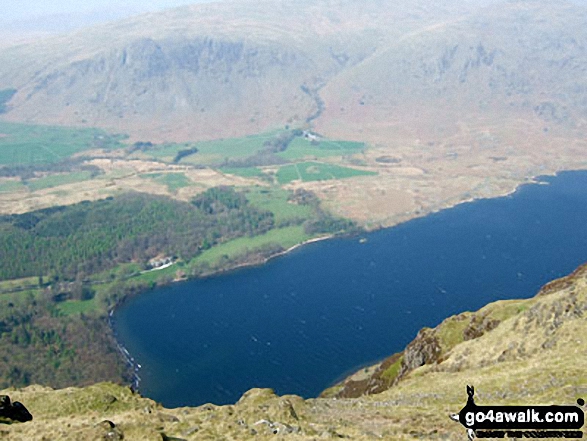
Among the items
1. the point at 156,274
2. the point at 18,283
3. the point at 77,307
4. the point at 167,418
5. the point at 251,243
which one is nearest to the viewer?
the point at 167,418

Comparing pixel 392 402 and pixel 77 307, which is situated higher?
pixel 392 402

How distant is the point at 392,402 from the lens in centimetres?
4309

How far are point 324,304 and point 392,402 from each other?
9073 centimetres

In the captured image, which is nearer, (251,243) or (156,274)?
(156,274)

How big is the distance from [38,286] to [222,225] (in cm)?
6674

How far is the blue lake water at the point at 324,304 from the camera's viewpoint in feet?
354

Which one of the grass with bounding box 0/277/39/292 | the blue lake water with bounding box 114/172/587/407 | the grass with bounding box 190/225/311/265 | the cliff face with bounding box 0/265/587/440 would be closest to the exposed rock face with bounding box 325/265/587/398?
the cliff face with bounding box 0/265/587/440

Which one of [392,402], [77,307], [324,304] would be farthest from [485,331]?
[77,307]

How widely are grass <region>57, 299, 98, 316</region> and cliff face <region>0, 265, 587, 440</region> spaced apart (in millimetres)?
91164

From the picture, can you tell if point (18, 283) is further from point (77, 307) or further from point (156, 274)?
point (156, 274)

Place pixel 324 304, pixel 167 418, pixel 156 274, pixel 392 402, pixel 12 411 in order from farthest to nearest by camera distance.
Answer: pixel 156 274, pixel 324 304, pixel 392 402, pixel 12 411, pixel 167 418

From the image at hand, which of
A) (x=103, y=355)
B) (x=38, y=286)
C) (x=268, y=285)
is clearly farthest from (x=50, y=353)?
(x=268, y=285)

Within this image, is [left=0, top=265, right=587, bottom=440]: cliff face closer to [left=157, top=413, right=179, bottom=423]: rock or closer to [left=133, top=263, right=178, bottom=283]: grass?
[left=157, top=413, right=179, bottom=423]: rock

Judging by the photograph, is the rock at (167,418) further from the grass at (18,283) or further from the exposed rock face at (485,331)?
the grass at (18,283)
